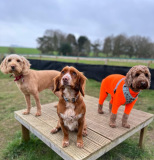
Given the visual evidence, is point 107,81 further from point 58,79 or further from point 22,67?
point 22,67

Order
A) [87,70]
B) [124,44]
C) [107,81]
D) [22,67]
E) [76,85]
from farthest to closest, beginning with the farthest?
[124,44], [87,70], [107,81], [22,67], [76,85]

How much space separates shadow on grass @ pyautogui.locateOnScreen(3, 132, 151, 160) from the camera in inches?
113

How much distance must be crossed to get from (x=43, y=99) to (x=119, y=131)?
4.65 meters

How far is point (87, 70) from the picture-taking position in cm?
1009

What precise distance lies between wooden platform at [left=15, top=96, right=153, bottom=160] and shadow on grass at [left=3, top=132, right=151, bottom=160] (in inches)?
10.0

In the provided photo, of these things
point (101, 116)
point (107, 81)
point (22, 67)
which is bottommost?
point (101, 116)

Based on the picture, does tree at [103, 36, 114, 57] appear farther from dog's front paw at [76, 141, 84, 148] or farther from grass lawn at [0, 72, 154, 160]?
dog's front paw at [76, 141, 84, 148]

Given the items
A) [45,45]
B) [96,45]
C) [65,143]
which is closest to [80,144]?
[65,143]

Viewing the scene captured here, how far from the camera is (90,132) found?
8.47ft

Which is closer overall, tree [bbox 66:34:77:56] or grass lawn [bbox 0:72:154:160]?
grass lawn [bbox 0:72:154:160]

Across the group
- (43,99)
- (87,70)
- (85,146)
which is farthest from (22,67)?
(87,70)

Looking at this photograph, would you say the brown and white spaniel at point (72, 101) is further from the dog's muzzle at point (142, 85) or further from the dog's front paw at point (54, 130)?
the dog's muzzle at point (142, 85)

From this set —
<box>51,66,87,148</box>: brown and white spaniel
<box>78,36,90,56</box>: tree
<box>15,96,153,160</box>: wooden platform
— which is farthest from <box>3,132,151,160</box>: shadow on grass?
<box>78,36,90,56</box>: tree

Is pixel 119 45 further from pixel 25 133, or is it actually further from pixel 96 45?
pixel 25 133
